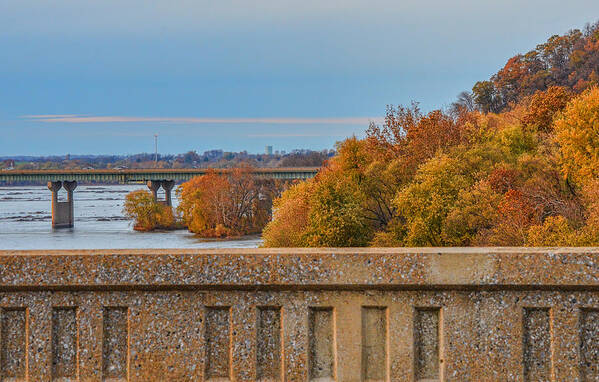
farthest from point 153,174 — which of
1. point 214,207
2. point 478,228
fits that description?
point 478,228

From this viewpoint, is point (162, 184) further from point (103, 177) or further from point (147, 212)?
point (147, 212)

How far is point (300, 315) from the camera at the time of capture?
529 centimetres

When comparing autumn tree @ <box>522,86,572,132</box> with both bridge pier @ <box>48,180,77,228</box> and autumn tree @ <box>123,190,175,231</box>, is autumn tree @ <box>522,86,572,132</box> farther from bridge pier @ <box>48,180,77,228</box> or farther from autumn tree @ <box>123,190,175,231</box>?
bridge pier @ <box>48,180,77,228</box>

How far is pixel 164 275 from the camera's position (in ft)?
17.2

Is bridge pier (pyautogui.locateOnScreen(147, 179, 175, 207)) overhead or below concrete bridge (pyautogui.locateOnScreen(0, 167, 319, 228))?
below

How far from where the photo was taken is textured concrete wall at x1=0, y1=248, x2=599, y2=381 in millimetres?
5148

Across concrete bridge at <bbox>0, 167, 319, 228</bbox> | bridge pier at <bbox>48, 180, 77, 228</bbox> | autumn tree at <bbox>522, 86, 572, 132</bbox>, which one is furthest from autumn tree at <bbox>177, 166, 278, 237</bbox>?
autumn tree at <bbox>522, 86, 572, 132</bbox>

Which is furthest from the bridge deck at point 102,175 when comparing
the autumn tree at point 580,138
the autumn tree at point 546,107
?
the autumn tree at point 580,138

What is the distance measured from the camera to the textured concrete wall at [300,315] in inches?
203

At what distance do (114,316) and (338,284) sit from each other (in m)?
1.78

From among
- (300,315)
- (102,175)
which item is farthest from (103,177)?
(300,315)

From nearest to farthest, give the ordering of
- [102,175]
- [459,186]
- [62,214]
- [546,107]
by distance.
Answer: [459,186], [546,107], [62,214], [102,175]

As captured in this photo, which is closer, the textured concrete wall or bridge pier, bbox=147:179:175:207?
the textured concrete wall

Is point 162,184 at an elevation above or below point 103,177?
below
